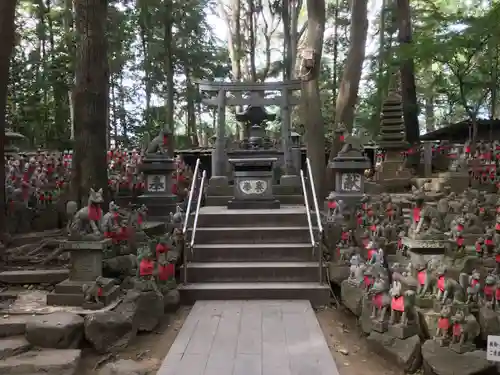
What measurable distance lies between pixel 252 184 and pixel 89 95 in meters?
3.31

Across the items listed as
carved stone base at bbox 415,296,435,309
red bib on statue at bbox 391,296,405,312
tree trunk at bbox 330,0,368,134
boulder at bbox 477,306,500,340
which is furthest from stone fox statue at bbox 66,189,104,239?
tree trunk at bbox 330,0,368,134

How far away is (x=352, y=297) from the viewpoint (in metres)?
6.23

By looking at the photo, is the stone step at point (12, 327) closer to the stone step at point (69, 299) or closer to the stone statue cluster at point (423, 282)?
the stone step at point (69, 299)

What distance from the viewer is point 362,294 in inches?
237

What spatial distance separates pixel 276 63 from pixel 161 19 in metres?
10.7

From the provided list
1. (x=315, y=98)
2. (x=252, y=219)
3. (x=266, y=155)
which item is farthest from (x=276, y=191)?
(x=315, y=98)

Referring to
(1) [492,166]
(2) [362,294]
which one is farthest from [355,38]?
(2) [362,294]

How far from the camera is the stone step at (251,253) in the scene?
7336 millimetres

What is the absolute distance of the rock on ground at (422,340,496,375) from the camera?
4.34m

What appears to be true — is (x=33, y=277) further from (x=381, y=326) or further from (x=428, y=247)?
(x=428, y=247)

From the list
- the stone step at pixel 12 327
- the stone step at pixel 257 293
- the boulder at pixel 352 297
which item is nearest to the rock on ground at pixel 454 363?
the boulder at pixel 352 297

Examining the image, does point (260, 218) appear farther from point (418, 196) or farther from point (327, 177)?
point (327, 177)

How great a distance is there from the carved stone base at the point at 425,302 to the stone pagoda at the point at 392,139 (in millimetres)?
10113

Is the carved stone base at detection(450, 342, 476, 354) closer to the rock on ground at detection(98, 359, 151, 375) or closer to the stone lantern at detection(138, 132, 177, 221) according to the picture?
the rock on ground at detection(98, 359, 151, 375)
